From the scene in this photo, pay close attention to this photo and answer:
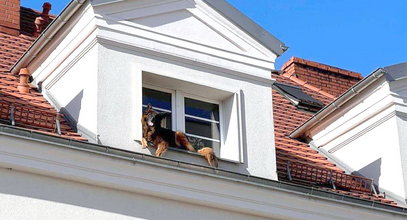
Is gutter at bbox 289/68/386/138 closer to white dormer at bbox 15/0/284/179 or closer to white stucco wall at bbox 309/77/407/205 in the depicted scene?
white stucco wall at bbox 309/77/407/205

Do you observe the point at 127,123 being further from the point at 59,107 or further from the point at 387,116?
the point at 387,116

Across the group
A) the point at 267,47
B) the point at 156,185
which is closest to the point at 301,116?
the point at 267,47

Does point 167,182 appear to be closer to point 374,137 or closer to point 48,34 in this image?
point 48,34

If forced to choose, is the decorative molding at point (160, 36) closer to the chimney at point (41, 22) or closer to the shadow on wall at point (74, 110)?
the shadow on wall at point (74, 110)

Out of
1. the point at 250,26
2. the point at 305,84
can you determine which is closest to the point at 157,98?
the point at 250,26

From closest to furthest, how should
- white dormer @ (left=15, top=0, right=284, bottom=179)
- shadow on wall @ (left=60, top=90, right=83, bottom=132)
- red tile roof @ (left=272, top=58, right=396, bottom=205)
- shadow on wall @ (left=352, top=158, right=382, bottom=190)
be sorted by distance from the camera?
white dormer @ (left=15, top=0, right=284, bottom=179) → shadow on wall @ (left=60, top=90, right=83, bottom=132) → red tile roof @ (left=272, top=58, right=396, bottom=205) → shadow on wall @ (left=352, top=158, right=382, bottom=190)

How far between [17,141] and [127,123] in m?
1.75

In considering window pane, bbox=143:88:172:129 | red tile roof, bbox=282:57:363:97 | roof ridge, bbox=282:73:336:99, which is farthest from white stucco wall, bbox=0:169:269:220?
red tile roof, bbox=282:57:363:97

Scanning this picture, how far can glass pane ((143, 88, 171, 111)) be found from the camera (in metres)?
15.2

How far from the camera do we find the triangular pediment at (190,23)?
1538 cm

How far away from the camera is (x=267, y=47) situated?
16.3m

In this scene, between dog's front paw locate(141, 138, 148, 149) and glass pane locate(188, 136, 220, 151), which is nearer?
dog's front paw locate(141, 138, 148, 149)

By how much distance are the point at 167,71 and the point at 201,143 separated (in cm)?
103

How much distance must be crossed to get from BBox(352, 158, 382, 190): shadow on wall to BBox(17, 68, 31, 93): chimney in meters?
4.94
